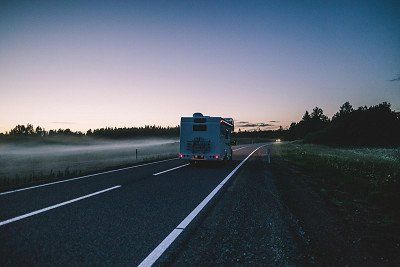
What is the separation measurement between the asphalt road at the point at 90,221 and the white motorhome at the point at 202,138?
728 centimetres

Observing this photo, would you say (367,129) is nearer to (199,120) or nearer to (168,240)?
(199,120)

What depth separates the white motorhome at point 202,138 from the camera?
57.0ft

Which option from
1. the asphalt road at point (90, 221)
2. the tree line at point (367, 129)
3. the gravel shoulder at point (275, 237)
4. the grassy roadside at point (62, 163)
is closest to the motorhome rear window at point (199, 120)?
the grassy roadside at point (62, 163)

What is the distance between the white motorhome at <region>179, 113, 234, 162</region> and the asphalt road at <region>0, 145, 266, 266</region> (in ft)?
23.9

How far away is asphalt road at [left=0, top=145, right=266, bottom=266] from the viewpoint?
4.15m

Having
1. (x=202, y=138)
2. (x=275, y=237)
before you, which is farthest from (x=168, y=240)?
(x=202, y=138)

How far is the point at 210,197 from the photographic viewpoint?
330 inches

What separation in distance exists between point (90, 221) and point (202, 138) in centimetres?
1206

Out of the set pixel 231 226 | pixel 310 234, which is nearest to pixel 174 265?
pixel 231 226

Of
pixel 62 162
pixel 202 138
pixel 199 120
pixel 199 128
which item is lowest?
pixel 62 162

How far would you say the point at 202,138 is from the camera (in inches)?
689

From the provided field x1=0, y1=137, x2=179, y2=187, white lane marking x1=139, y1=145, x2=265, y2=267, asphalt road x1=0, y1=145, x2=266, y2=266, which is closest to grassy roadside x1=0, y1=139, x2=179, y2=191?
field x1=0, y1=137, x2=179, y2=187

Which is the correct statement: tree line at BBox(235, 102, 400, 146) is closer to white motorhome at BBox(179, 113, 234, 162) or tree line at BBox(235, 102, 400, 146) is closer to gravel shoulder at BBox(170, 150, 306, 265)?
white motorhome at BBox(179, 113, 234, 162)

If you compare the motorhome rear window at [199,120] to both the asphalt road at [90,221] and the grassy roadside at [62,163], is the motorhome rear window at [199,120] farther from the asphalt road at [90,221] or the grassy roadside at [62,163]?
the asphalt road at [90,221]
